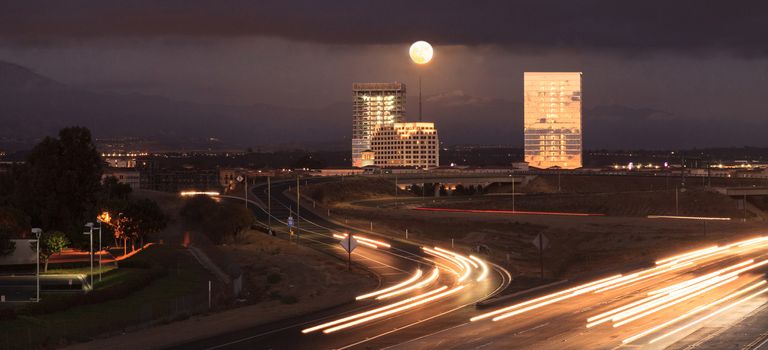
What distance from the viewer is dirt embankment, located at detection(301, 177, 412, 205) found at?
485 ft

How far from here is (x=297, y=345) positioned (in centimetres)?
3353

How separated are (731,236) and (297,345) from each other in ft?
175

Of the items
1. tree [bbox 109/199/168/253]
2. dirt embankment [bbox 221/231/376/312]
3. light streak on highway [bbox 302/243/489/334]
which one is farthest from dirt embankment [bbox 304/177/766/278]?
tree [bbox 109/199/168/253]

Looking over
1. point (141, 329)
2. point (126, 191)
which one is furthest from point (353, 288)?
point (126, 191)

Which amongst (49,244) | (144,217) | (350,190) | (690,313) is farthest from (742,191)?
(49,244)

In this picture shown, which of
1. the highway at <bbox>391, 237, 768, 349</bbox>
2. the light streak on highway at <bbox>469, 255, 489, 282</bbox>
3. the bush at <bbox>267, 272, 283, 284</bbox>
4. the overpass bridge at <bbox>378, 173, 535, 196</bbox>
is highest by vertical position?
the overpass bridge at <bbox>378, 173, 535, 196</bbox>

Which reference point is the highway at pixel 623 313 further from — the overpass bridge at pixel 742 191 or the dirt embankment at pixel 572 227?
the overpass bridge at pixel 742 191

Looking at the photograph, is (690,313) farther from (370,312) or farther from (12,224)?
(12,224)

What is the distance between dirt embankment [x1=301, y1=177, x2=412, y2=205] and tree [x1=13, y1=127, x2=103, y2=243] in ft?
193

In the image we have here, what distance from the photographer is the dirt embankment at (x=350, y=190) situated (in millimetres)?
147750

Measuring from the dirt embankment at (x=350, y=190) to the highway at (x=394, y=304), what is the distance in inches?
2775

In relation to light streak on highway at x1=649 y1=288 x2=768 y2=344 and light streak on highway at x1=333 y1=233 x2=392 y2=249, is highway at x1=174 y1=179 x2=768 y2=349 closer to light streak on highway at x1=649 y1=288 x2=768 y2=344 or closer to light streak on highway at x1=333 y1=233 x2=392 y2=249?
light streak on highway at x1=649 y1=288 x2=768 y2=344

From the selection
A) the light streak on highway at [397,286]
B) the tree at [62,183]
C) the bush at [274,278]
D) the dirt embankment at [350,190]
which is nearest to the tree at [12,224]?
the tree at [62,183]

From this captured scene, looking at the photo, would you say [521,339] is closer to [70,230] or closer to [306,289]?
[306,289]
